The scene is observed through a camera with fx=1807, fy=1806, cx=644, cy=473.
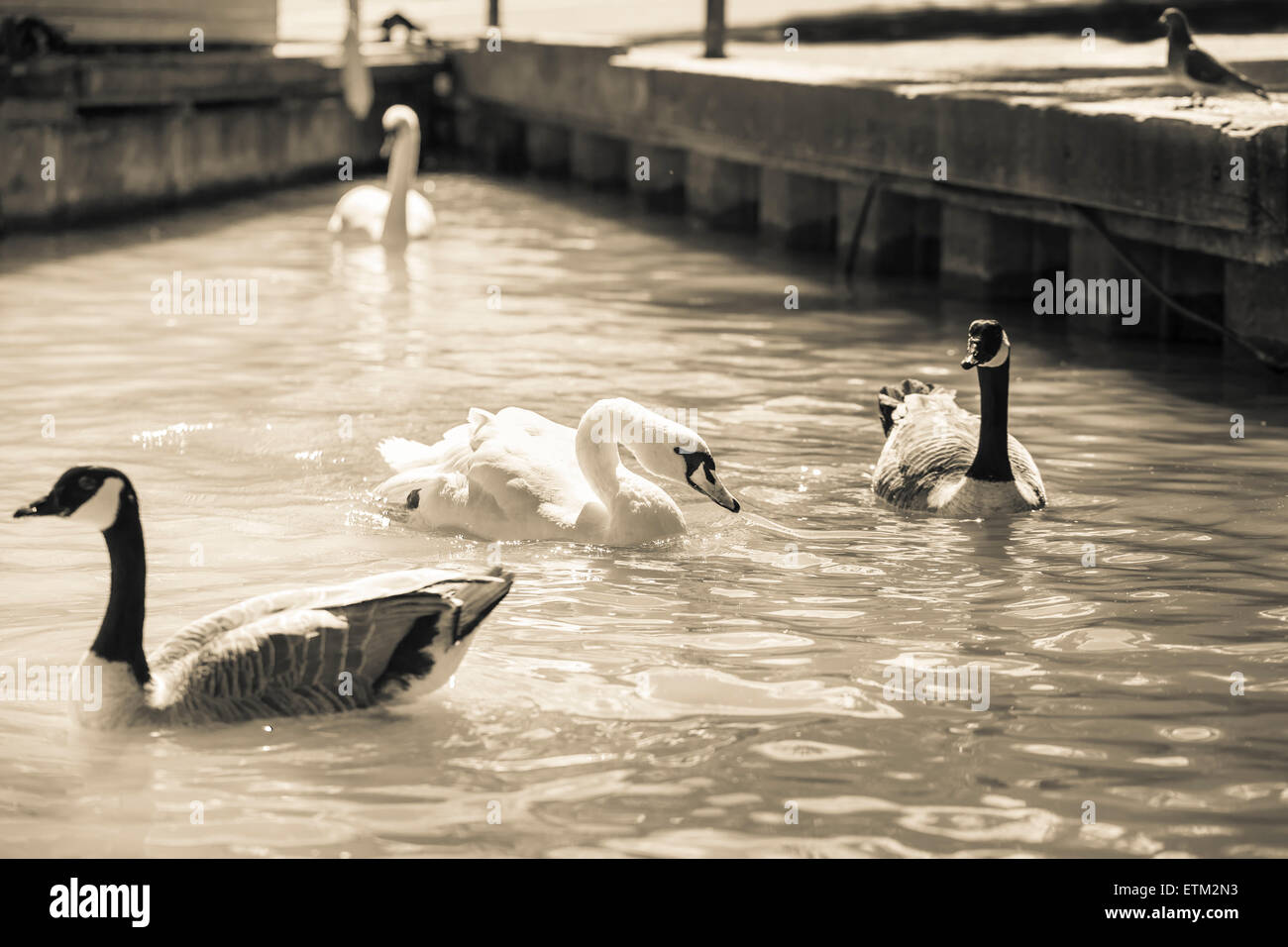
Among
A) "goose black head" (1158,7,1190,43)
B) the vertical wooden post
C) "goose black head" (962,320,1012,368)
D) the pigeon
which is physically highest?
the vertical wooden post

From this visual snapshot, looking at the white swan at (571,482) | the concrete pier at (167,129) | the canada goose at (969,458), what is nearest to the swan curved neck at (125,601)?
the white swan at (571,482)

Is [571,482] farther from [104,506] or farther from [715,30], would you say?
[715,30]

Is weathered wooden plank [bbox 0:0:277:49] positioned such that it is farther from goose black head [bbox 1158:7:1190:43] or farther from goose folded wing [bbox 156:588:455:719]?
goose folded wing [bbox 156:588:455:719]

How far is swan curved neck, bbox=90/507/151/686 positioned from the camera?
20.3 ft

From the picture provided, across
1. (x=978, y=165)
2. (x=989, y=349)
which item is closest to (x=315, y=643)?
(x=989, y=349)

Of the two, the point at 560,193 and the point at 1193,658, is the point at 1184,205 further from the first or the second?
the point at 560,193

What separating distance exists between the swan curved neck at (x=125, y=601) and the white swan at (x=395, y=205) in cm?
1211

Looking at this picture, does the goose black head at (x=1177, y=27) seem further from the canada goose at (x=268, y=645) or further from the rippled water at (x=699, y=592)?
the canada goose at (x=268, y=645)

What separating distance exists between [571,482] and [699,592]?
1.24 meters

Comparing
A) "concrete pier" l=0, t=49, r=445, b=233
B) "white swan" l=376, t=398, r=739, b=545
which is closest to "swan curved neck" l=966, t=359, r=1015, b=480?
"white swan" l=376, t=398, r=739, b=545

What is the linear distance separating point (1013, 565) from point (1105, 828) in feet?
9.67

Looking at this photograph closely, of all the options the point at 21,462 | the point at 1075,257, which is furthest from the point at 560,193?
the point at 21,462

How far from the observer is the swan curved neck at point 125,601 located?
20.3ft

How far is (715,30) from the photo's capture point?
1978 centimetres
